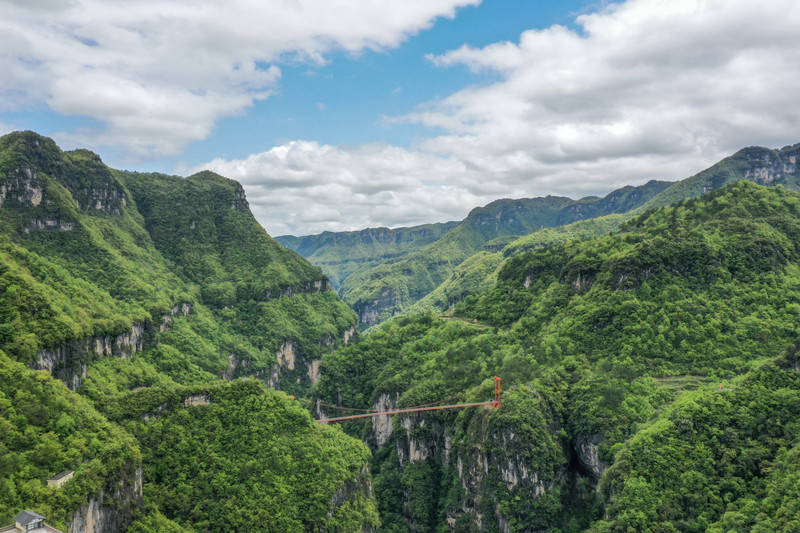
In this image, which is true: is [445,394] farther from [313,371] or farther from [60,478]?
[313,371]

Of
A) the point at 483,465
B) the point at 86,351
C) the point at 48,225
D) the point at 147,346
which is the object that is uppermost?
the point at 48,225

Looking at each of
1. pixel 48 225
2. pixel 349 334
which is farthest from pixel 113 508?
pixel 349 334

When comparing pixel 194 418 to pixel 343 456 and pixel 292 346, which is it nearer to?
pixel 343 456

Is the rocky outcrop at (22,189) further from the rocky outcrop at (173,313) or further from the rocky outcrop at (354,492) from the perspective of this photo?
the rocky outcrop at (354,492)

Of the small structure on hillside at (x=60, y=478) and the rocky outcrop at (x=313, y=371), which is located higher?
the small structure on hillside at (x=60, y=478)

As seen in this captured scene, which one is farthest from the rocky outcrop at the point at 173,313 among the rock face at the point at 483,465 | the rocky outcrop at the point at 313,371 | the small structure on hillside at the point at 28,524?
the small structure on hillside at the point at 28,524

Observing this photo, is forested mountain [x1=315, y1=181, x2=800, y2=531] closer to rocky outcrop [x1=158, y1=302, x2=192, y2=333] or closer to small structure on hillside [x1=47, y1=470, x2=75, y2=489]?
rocky outcrop [x1=158, y1=302, x2=192, y2=333]

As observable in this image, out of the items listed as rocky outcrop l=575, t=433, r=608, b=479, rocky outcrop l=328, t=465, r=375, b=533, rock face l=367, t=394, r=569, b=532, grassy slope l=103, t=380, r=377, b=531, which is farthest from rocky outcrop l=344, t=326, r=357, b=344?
rocky outcrop l=575, t=433, r=608, b=479
